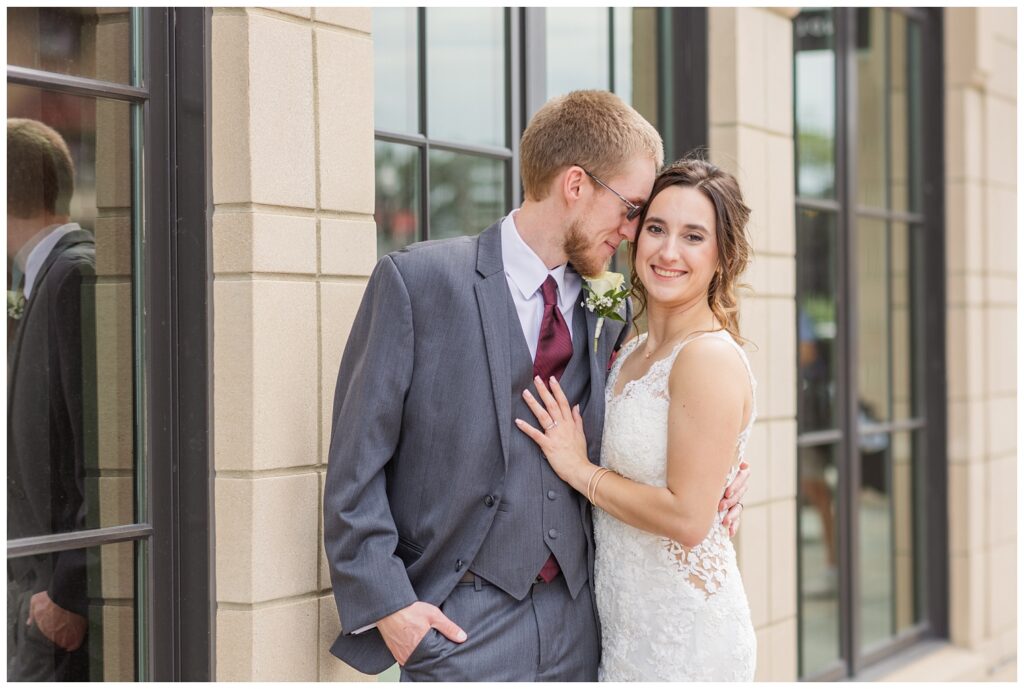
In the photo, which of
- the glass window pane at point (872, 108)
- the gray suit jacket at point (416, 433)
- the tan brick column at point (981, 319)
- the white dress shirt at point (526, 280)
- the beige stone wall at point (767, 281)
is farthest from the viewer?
the tan brick column at point (981, 319)

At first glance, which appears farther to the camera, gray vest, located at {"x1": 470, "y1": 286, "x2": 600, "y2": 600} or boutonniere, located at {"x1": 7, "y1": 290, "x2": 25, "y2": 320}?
gray vest, located at {"x1": 470, "y1": 286, "x2": 600, "y2": 600}

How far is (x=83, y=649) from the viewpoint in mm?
2863

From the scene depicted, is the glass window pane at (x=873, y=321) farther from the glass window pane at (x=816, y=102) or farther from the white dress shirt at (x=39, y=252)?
the white dress shirt at (x=39, y=252)

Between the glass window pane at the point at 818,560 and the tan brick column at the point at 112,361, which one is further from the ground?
the tan brick column at the point at 112,361

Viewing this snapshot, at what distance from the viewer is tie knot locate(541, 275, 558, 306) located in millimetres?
2930

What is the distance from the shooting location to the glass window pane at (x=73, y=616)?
2.73m

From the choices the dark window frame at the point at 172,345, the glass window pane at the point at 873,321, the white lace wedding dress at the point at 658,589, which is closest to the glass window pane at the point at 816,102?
the glass window pane at the point at 873,321

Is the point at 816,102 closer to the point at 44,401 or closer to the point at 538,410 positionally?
the point at 538,410

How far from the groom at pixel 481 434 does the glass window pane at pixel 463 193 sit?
0.76m

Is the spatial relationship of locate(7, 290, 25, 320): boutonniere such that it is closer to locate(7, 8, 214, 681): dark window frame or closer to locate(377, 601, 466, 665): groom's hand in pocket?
locate(7, 8, 214, 681): dark window frame

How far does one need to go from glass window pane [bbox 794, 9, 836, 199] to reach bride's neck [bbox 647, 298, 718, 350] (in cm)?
265

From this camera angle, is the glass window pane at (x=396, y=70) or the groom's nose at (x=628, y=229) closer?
the groom's nose at (x=628, y=229)

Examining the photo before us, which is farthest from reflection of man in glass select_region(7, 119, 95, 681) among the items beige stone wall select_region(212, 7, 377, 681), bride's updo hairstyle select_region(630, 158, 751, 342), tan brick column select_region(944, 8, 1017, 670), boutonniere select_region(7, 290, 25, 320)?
tan brick column select_region(944, 8, 1017, 670)

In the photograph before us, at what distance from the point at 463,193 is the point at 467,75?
384mm
